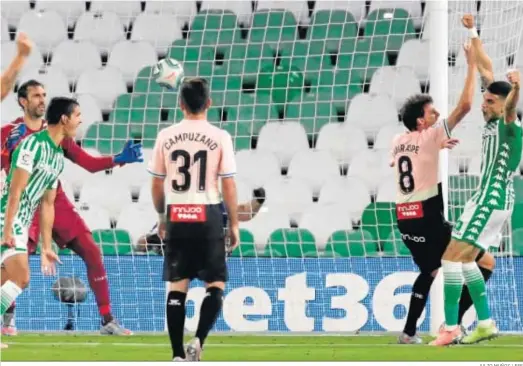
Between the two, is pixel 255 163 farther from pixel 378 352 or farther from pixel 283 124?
pixel 378 352

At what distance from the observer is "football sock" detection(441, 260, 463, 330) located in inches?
317

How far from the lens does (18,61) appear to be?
759 cm

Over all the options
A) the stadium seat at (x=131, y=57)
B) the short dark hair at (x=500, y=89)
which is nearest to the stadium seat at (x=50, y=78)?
the stadium seat at (x=131, y=57)

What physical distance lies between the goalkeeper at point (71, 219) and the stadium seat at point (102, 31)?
451cm

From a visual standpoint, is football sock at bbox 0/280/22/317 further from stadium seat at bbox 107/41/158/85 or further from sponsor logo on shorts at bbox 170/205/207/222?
stadium seat at bbox 107/41/158/85

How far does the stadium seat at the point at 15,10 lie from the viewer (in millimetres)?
14367

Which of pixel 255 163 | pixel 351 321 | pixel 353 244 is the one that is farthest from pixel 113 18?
pixel 351 321

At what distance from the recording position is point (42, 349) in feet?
27.1

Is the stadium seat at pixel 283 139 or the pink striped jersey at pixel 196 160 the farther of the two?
the stadium seat at pixel 283 139

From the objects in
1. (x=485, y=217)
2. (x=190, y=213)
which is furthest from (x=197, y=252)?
(x=485, y=217)

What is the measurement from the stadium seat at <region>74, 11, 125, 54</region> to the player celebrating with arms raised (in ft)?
21.7

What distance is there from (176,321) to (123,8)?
801 cm

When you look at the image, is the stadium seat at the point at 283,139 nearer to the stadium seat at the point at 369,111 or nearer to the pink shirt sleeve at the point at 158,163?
the stadium seat at the point at 369,111

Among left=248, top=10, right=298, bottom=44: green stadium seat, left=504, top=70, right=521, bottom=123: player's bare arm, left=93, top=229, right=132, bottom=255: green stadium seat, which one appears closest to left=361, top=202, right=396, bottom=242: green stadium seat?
left=93, top=229, right=132, bottom=255: green stadium seat
